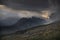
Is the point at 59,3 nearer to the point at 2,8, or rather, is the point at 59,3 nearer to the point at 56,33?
the point at 56,33

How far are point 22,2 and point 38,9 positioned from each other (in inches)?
6.0

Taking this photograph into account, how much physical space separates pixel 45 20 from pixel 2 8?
1.26ft

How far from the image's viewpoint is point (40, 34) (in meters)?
1.37

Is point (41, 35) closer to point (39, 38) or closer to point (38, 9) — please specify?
point (39, 38)

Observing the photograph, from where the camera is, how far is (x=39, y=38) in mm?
1356

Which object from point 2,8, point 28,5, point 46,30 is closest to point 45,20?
point 46,30

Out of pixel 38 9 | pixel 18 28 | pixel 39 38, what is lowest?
pixel 39 38

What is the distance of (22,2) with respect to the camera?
135 centimetres

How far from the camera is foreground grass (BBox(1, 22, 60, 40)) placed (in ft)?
4.35

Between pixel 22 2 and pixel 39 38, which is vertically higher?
pixel 22 2

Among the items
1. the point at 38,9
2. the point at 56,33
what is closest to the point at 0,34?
the point at 38,9

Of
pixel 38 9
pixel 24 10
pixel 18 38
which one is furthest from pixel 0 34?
pixel 38 9

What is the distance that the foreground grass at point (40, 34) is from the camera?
1326 millimetres

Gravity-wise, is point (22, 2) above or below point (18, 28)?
above
